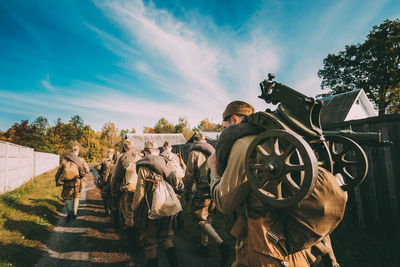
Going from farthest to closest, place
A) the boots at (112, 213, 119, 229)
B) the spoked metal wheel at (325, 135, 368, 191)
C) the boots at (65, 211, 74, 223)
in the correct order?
the boots at (65, 211, 74, 223), the boots at (112, 213, 119, 229), the spoked metal wheel at (325, 135, 368, 191)

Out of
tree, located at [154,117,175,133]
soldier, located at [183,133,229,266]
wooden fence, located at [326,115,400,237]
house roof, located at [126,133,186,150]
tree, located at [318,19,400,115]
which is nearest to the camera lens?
wooden fence, located at [326,115,400,237]

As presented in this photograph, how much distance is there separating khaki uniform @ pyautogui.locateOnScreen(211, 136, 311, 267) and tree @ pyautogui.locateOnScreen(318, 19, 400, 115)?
38.6 metres

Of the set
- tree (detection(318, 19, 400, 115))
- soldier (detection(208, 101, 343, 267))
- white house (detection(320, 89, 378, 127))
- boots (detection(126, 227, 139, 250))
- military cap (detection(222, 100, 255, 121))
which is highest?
tree (detection(318, 19, 400, 115))

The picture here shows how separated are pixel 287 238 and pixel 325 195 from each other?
424mm

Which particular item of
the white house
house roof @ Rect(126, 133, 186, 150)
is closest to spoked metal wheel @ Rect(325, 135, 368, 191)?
the white house

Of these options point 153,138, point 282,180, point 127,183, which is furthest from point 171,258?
point 153,138

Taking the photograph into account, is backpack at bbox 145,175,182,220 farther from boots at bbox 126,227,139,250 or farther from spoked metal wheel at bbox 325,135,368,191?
spoked metal wheel at bbox 325,135,368,191

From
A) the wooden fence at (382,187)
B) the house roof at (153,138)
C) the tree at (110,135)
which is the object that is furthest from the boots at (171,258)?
the tree at (110,135)

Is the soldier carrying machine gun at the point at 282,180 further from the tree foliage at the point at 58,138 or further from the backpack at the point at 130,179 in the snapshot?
the tree foliage at the point at 58,138

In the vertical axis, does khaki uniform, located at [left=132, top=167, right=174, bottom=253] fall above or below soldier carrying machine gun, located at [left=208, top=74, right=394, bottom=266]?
below

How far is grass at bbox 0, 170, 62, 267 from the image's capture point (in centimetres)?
388

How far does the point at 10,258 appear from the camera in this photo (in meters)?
3.74

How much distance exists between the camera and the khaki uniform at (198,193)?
422 centimetres

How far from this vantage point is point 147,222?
10.6 feet
